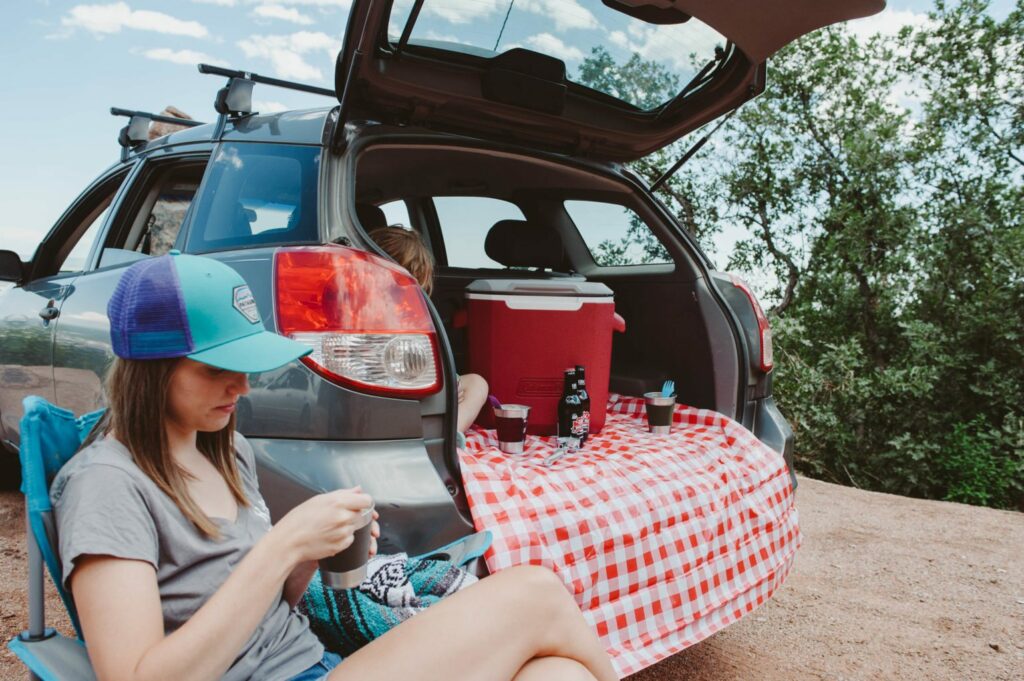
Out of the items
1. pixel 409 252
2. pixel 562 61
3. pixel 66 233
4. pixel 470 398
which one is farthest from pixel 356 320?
pixel 66 233

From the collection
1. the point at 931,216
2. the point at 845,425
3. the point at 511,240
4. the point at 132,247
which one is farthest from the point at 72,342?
the point at 931,216

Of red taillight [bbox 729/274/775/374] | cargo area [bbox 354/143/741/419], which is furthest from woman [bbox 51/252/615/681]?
red taillight [bbox 729/274/775/374]

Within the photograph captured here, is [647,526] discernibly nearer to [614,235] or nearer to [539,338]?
[539,338]

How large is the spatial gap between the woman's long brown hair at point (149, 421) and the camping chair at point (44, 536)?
0.11 m

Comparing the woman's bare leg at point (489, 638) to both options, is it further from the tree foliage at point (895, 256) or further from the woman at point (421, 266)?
the tree foliage at point (895, 256)

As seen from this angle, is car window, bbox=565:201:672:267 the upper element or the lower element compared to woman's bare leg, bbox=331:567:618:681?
upper

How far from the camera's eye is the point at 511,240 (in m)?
3.35

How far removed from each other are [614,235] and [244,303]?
234cm

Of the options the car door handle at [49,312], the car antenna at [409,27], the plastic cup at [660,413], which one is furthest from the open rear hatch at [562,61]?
the car door handle at [49,312]

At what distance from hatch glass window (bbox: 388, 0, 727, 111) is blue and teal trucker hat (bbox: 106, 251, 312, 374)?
1047mm

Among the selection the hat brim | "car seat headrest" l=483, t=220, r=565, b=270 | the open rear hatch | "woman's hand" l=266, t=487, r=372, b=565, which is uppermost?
the open rear hatch

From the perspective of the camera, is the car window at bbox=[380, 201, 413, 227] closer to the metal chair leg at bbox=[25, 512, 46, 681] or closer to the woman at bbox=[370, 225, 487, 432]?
the woman at bbox=[370, 225, 487, 432]

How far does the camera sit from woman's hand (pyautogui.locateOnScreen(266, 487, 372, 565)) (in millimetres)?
1140

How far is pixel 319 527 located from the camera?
3.80 feet
